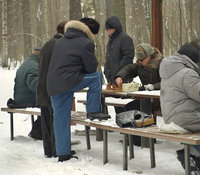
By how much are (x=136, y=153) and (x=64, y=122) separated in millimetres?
1238

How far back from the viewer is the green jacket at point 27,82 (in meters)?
8.33

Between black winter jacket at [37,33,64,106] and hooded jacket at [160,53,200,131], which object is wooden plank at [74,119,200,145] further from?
black winter jacket at [37,33,64,106]

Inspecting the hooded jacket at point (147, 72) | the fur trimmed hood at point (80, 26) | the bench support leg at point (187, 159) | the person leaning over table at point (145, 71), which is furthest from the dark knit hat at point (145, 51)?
the bench support leg at point (187, 159)

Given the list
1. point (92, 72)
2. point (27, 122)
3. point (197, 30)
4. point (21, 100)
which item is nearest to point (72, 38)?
point (92, 72)

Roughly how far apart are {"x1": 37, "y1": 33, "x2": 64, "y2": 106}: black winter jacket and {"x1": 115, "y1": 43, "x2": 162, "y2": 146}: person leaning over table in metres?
1.20

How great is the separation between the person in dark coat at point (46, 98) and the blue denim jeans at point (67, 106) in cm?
37

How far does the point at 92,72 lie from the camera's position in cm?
661

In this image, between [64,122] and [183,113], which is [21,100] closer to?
[64,122]

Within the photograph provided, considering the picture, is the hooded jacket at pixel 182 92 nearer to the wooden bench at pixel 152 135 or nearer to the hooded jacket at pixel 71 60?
the wooden bench at pixel 152 135

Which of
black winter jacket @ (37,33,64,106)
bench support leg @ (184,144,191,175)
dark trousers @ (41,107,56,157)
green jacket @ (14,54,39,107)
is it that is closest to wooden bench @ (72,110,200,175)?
bench support leg @ (184,144,191,175)

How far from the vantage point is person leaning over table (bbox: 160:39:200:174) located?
17.3 feet

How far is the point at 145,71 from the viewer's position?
753cm

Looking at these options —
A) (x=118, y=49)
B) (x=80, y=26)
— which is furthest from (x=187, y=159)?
(x=118, y=49)

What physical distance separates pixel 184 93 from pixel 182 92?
0.09ft
